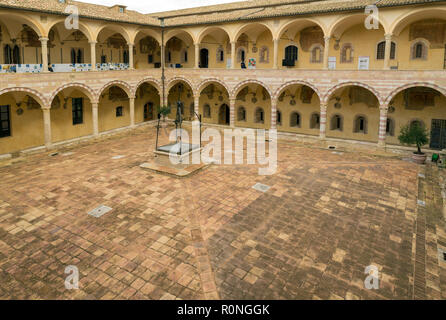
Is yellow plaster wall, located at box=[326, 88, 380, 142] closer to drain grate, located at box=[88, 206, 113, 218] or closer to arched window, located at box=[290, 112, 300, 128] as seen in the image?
arched window, located at box=[290, 112, 300, 128]

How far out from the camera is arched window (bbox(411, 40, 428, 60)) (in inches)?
847

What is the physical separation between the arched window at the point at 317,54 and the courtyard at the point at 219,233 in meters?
11.2

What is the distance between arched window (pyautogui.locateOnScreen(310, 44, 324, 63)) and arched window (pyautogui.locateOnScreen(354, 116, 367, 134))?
→ 4988 mm

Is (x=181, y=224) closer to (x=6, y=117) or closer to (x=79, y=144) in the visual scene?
(x=79, y=144)

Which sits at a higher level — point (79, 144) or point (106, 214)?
point (79, 144)

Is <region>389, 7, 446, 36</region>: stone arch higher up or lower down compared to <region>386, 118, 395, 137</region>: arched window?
higher up

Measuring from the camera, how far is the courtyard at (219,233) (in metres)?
8.28

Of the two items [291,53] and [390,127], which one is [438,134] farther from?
[291,53]

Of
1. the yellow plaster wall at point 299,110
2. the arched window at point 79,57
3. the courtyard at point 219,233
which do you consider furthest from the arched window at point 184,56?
the courtyard at point 219,233

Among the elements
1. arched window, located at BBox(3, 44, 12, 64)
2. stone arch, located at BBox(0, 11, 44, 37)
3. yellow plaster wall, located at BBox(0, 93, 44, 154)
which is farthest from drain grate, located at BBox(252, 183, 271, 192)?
arched window, located at BBox(3, 44, 12, 64)

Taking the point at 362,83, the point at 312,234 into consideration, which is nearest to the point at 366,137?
the point at 362,83

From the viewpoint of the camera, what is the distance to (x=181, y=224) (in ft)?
36.5

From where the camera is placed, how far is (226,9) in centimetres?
2734
